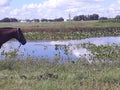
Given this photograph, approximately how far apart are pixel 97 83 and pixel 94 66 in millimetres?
3396

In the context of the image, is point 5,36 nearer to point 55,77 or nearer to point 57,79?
point 55,77

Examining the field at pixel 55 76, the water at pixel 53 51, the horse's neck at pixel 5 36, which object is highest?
the horse's neck at pixel 5 36

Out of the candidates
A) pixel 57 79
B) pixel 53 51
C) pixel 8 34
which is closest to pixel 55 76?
pixel 57 79

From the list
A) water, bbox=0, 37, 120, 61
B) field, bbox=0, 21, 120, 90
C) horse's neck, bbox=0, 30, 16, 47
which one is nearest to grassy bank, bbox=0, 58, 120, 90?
field, bbox=0, 21, 120, 90

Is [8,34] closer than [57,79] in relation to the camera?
No

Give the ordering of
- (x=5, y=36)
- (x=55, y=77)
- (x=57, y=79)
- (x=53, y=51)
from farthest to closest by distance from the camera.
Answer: (x=53, y=51)
(x=5, y=36)
(x=55, y=77)
(x=57, y=79)

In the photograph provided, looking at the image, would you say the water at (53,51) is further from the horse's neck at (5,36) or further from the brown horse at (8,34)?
the horse's neck at (5,36)

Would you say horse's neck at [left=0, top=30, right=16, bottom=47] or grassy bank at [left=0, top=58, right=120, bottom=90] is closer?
grassy bank at [left=0, top=58, right=120, bottom=90]

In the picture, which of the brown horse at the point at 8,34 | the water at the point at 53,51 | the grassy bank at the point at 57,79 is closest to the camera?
the grassy bank at the point at 57,79

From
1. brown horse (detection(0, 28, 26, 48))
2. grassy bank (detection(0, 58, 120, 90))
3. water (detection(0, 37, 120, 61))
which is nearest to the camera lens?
grassy bank (detection(0, 58, 120, 90))

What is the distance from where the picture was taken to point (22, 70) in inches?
407

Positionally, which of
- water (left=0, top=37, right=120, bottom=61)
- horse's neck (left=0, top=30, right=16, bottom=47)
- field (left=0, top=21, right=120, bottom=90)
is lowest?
water (left=0, top=37, right=120, bottom=61)

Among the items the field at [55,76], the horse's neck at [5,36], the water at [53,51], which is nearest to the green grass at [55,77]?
the field at [55,76]

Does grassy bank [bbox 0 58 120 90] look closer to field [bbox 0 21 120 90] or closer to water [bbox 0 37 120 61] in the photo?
field [bbox 0 21 120 90]
